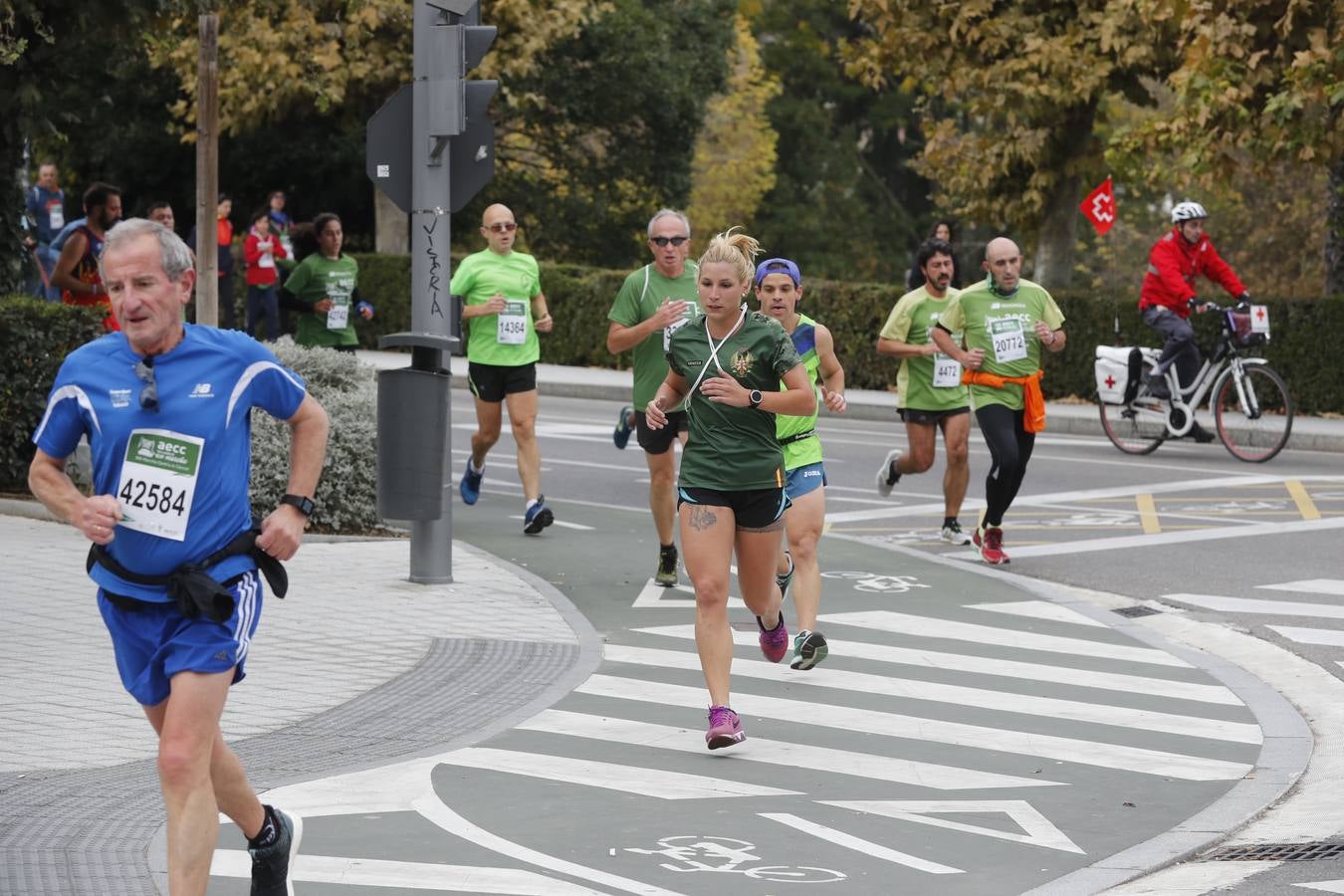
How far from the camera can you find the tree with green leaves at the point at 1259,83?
20922mm

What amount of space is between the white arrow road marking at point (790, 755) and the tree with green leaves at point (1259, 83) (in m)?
15.0

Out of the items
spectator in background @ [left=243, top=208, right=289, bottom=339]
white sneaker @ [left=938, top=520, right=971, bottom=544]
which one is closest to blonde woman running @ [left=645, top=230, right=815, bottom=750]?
white sneaker @ [left=938, top=520, right=971, bottom=544]

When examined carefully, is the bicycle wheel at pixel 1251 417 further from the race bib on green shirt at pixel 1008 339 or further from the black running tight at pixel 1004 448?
the race bib on green shirt at pixel 1008 339

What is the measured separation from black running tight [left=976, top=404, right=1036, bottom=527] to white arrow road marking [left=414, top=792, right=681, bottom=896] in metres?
5.83

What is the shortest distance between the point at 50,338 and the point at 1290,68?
42.2 ft

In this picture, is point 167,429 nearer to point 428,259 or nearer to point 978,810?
point 978,810

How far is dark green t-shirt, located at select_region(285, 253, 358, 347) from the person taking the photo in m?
15.2

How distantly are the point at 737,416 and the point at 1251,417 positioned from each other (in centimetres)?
1170

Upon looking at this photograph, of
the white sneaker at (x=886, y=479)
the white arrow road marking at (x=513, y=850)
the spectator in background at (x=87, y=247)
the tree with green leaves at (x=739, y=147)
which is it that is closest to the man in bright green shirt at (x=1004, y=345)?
the white sneaker at (x=886, y=479)

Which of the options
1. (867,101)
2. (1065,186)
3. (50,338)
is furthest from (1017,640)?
(867,101)

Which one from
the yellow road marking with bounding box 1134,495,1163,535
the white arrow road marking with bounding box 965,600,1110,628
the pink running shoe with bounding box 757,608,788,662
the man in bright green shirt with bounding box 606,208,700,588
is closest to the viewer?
the pink running shoe with bounding box 757,608,788,662

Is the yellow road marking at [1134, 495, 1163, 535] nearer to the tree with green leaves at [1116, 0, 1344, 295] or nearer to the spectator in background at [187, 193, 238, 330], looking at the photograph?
the tree with green leaves at [1116, 0, 1344, 295]

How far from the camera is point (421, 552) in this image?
10.8 meters

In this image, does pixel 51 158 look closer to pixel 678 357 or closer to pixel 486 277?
pixel 486 277
